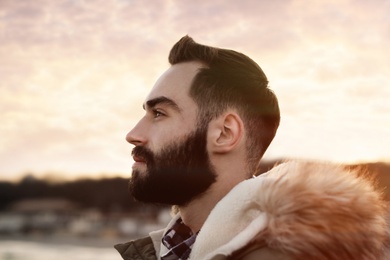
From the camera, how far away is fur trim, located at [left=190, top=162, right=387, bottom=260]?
194 centimetres

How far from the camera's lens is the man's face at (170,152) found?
264cm

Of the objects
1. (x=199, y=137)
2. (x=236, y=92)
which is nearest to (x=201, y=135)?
(x=199, y=137)

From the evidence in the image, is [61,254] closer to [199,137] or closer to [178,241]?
[178,241]

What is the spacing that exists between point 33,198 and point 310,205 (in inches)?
5120

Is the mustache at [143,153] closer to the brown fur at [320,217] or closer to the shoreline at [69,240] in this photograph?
the brown fur at [320,217]

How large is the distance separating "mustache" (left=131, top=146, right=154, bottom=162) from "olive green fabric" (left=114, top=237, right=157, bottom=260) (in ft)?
1.44

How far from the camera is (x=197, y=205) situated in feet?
8.70

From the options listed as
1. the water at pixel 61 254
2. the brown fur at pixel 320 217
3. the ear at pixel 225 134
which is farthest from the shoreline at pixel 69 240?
the brown fur at pixel 320 217

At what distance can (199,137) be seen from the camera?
8.69 ft

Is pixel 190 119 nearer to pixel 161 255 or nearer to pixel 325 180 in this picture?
pixel 161 255

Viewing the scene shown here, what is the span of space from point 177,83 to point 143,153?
1.12 feet

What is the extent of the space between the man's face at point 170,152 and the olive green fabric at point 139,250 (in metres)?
0.29

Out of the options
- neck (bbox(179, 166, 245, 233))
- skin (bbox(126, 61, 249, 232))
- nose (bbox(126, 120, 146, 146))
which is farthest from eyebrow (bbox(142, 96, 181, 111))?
neck (bbox(179, 166, 245, 233))

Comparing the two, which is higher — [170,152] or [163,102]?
[163,102]
